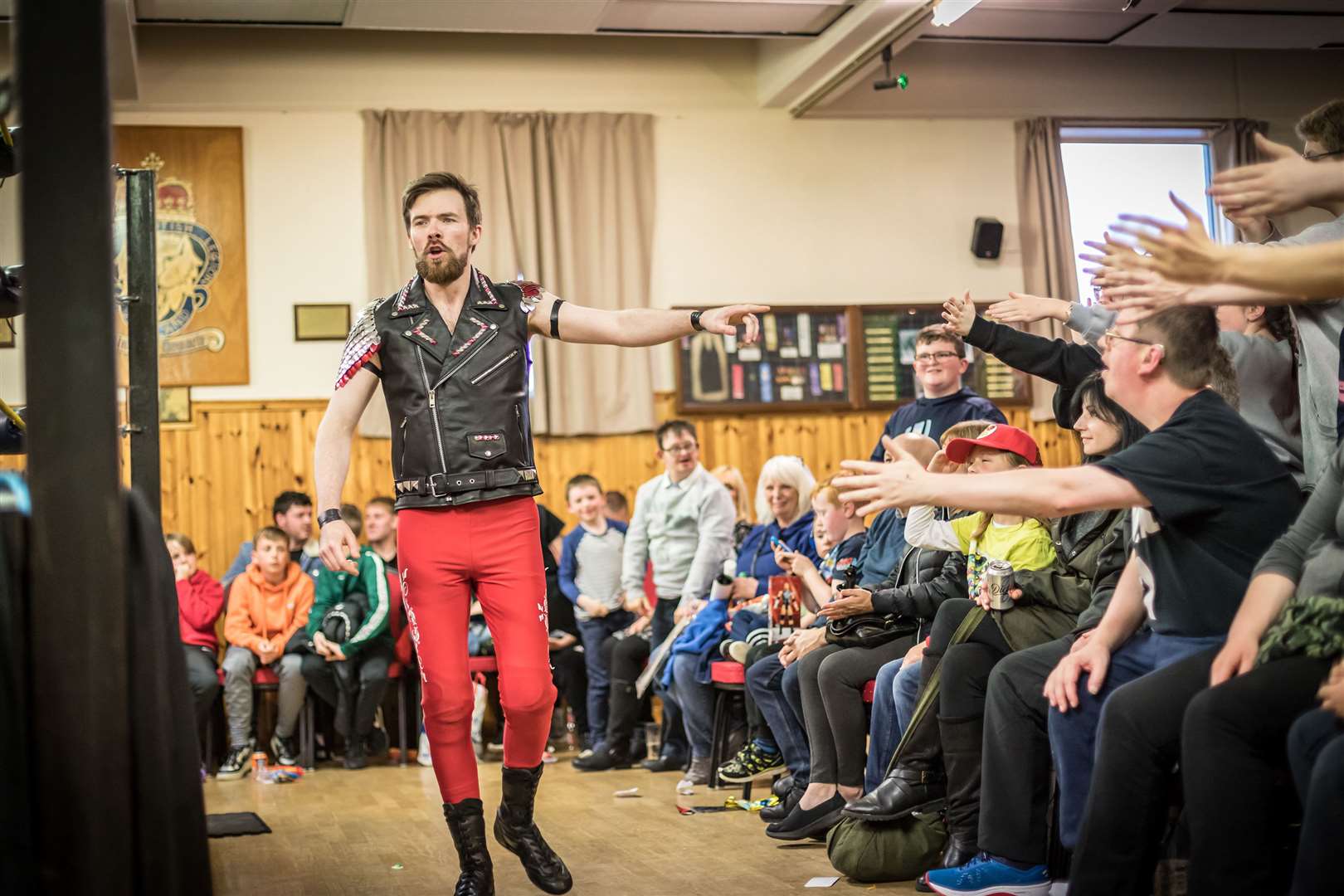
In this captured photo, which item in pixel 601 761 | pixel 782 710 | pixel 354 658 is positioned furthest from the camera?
pixel 354 658

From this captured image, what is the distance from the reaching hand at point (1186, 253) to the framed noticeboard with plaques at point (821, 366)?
22.0ft

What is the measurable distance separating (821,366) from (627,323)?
5.63 meters

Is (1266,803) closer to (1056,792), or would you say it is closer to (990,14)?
(1056,792)

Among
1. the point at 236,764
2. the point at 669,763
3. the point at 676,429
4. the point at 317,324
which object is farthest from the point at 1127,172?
the point at 236,764

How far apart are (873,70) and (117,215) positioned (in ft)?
15.1

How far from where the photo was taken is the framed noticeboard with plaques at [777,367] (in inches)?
355

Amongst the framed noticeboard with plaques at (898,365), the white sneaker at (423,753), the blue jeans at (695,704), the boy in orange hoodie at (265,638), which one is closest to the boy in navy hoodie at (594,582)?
the white sneaker at (423,753)

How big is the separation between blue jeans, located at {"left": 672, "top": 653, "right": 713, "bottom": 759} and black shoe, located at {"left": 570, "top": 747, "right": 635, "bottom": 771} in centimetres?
76

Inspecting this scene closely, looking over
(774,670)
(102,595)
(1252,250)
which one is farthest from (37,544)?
(774,670)

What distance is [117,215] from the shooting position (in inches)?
263

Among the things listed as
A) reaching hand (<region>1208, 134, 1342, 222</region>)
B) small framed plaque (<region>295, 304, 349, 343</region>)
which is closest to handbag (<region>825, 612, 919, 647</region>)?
reaching hand (<region>1208, 134, 1342, 222</region>)

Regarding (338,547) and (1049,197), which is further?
(1049,197)

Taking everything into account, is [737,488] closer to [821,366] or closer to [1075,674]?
[821,366]

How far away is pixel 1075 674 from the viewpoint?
9.66ft
